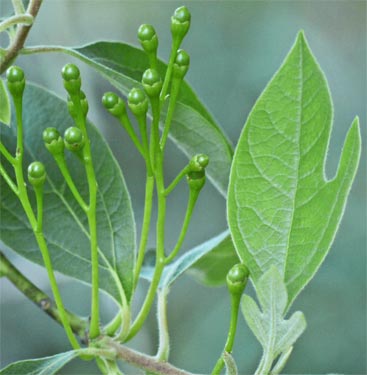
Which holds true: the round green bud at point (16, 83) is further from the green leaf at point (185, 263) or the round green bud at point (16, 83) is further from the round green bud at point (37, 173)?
the green leaf at point (185, 263)

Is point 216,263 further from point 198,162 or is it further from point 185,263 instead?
point 198,162

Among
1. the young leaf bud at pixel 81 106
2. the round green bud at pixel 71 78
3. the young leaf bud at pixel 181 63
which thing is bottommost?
the young leaf bud at pixel 81 106

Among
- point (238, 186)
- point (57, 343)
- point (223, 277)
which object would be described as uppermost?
point (238, 186)

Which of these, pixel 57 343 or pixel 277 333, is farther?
pixel 57 343

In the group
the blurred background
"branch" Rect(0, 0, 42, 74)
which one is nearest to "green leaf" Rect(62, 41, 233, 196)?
"branch" Rect(0, 0, 42, 74)

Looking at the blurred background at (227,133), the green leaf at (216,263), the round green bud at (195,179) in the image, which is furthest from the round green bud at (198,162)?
the blurred background at (227,133)

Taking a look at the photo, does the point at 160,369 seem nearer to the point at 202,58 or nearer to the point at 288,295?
the point at 288,295

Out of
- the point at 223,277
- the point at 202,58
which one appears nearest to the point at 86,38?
the point at 202,58
